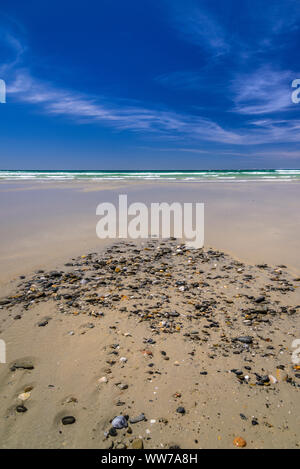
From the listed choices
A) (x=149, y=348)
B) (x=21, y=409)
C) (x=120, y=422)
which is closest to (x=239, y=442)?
(x=120, y=422)

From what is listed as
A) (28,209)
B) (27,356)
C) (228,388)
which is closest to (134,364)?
(228,388)

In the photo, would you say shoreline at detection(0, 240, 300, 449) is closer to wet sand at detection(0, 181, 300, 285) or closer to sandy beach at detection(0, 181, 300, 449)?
sandy beach at detection(0, 181, 300, 449)

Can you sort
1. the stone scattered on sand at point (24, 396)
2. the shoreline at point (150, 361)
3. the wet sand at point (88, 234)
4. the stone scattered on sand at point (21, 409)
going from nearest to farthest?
the shoreline at point (150, 361) → the stone scattered on sand at point (21, 409) → the stone scattered on sand at point (24, 396) → the wet sand at point (88, 234)

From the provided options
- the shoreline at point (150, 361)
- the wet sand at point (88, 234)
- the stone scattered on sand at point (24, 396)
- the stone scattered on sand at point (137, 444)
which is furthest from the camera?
the wet sand at point (88, 234)

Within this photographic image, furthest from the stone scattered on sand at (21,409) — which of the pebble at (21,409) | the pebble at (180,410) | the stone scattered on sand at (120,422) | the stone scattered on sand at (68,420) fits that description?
the pebble at (180,410)

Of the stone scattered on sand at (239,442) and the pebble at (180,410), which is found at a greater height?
the pebble at (180,410)

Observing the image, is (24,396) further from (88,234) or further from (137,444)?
(88,234)

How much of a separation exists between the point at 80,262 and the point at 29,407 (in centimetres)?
301

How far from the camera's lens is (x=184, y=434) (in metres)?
1.89

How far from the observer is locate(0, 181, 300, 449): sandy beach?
76.2 inches

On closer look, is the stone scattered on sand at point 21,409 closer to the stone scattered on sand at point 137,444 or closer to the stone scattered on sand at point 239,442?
the stone scattered on sand at point 137,444

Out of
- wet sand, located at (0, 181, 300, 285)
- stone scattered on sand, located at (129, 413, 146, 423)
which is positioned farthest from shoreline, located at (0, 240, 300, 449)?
wet sand, located at (0, 181, 300, 285)

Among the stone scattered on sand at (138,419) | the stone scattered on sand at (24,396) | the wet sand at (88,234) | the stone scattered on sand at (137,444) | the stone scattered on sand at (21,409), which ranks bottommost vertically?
the stone scattered on sand at (137,444)

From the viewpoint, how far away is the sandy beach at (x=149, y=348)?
1.93 metres
